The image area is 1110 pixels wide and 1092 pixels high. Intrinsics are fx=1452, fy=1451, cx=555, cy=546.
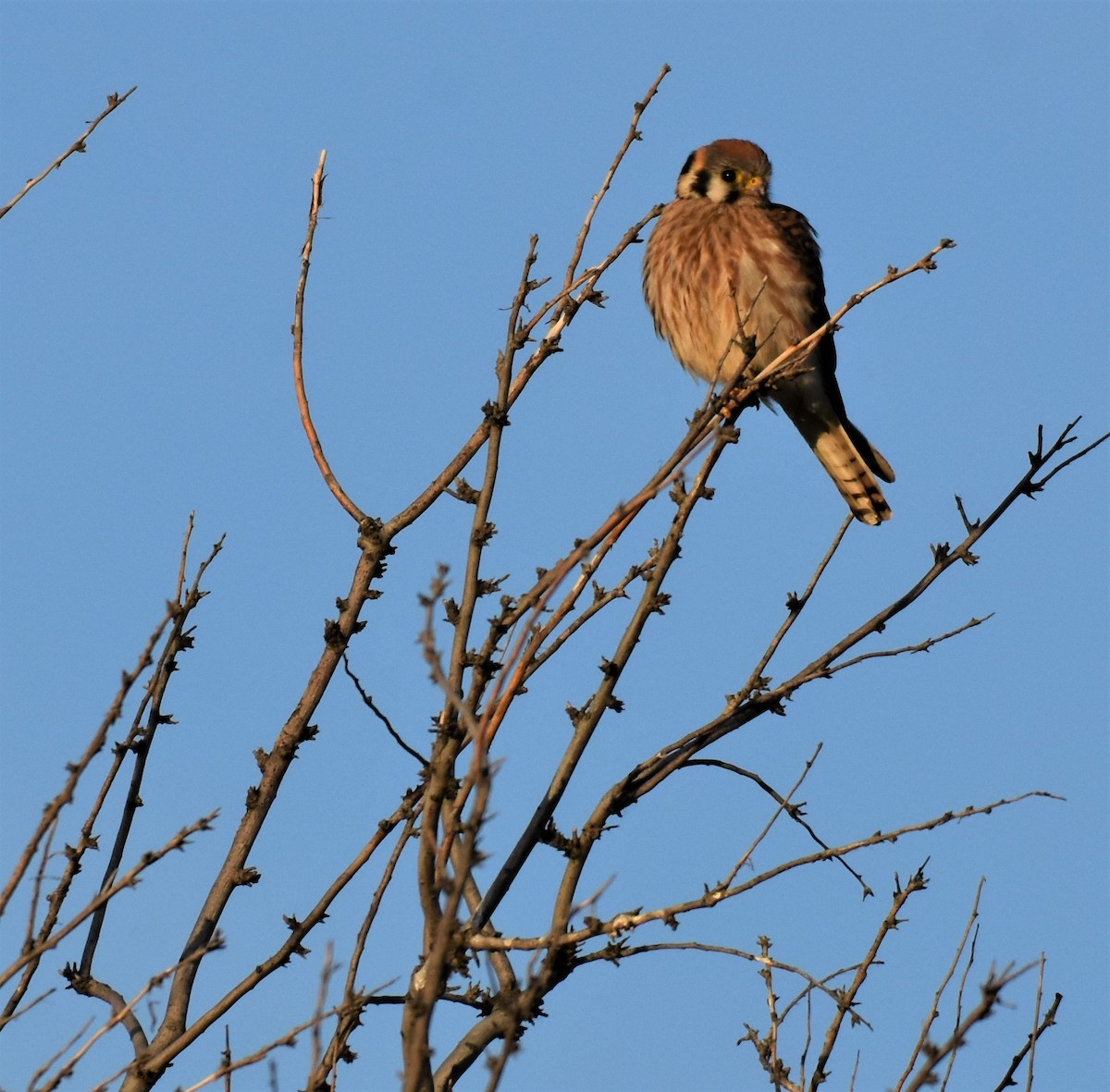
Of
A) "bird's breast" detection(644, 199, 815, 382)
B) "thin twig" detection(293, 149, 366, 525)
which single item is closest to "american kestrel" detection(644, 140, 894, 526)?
"bird's breast" detection(644, 199, 815, 382)

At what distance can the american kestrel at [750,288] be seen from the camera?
5602 millimetres

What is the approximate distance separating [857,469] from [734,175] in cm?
131

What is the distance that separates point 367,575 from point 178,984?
3.13 ft

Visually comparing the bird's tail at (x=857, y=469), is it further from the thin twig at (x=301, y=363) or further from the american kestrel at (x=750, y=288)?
the thin twig at (x=301, y=363)

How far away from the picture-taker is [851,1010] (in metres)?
2.81

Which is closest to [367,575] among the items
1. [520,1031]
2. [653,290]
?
[520,1031]

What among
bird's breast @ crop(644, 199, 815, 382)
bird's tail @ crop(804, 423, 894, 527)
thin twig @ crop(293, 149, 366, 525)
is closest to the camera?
thin twig @ crop(293, 149, 366, 525)

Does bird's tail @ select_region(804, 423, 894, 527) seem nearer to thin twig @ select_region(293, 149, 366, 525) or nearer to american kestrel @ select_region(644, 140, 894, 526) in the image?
american kestrel @ select_region(644, 140, 894, 526)

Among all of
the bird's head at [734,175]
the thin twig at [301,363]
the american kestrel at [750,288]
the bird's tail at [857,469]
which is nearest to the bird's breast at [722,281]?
the american kestrel at [750,288]

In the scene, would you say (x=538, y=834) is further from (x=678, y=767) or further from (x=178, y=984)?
(x=178, y=984)

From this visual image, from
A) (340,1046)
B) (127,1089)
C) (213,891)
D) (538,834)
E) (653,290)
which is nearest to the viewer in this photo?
(340,1046)

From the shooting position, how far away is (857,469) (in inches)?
232

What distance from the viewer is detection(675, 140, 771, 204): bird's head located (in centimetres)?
593

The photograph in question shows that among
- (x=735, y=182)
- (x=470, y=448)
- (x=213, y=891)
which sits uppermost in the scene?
(x=735, y=182)
